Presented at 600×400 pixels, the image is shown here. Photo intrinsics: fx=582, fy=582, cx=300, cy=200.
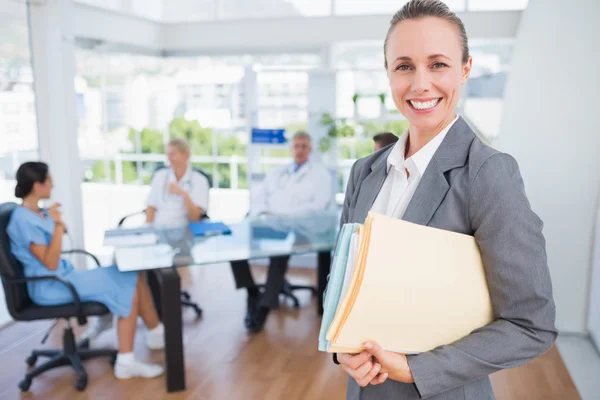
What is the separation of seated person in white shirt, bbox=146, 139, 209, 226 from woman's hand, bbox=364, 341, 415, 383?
13.7 feet

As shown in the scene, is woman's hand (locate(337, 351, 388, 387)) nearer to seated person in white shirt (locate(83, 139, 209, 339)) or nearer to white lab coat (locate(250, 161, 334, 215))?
seated person in white shirt (locate(83, 139, 209, 339))

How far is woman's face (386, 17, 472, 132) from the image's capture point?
38.5 inches

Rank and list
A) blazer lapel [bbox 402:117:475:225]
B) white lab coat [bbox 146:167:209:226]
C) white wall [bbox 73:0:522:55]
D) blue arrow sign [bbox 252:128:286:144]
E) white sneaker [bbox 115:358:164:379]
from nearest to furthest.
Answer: blazer lapel [bbox 402:117:475:225] → white sneaker [bbox 115:358:164:379] → white lab coat [bbox 146:167:209:226] → blue arrow sign [bbox 252:128:286:144] → white wall [bbox 73:0:522:55]

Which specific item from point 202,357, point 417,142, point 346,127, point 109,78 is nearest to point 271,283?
point 202,357

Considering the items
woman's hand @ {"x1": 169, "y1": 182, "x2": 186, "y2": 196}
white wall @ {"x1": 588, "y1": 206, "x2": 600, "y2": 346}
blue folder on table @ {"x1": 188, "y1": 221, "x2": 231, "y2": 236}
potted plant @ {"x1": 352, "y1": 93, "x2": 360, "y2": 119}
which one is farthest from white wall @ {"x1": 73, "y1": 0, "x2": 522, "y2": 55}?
white wall @ {"x1": 588, "y1": 206, "x2": 600, "y2": 346}

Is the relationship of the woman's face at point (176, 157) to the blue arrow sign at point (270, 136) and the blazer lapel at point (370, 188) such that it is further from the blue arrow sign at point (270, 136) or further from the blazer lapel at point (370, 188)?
the blazer lapel at point (370, 188)

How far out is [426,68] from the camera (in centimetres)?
100

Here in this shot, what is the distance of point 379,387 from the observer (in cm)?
114

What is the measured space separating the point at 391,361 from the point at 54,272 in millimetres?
3189

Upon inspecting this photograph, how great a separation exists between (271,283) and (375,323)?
13.0 feet

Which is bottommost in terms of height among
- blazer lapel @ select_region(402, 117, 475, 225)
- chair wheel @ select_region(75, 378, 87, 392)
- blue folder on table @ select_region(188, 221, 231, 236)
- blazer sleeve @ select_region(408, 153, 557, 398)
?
chair wheel @ select_region(75, 378, 87, 392)

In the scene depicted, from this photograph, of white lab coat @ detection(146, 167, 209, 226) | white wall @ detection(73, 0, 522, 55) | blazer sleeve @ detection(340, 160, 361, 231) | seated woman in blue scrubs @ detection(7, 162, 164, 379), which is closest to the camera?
blazer sleeve @ detection(340, 160, 361, 231)

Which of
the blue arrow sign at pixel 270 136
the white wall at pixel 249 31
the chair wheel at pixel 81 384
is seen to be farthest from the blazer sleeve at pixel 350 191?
the white wall at pixel 249 31

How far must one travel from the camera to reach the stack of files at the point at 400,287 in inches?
35.9
